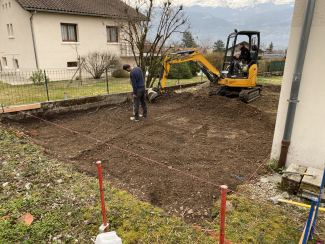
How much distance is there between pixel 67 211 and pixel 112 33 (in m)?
19.2

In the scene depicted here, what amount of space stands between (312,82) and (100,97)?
7374 millimetres

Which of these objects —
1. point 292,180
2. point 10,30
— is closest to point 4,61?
point 10,30

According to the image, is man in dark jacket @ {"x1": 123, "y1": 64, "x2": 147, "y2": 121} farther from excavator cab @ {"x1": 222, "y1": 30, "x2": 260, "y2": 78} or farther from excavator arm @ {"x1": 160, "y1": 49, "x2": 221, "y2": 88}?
excavator cab @ {"x1": 222, "y1": 30, "x2": 260, "y2": 78}

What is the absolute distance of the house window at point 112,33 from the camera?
20.0 m

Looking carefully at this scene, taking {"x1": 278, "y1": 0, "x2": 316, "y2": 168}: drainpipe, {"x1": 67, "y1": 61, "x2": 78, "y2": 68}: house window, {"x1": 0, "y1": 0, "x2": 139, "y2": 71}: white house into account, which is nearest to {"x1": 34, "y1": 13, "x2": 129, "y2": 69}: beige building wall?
{"x1": 0, "y1": 0, "x2": 139, "y2": 71}: white house

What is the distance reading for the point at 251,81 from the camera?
10227 millimetres

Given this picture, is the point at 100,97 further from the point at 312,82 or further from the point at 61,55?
the point at 61,55

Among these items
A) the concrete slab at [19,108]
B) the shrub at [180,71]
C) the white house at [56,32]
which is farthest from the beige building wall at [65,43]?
the concrete slab at [19,108]

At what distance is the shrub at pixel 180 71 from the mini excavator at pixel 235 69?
716cm

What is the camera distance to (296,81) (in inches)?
151

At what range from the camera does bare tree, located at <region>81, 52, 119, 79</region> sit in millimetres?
17203

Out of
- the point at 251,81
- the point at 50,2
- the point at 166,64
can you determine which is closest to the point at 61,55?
the point at 50,2

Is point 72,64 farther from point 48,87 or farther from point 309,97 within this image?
point 309,97

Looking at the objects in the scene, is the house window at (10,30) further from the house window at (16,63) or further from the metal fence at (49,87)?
the metal fence at (49,87)
